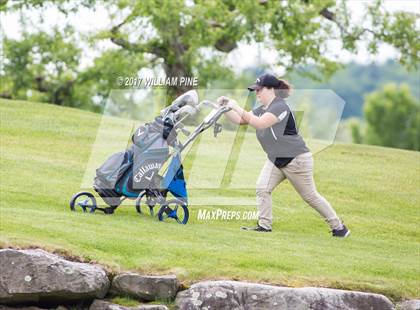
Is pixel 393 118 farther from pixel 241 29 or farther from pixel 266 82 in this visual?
pixel 266 82

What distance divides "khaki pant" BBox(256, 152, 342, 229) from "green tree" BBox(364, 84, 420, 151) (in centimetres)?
6100

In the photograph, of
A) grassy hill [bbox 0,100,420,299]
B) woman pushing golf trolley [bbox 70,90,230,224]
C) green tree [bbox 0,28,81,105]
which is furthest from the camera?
green tree [bbox 0,28,81,105]

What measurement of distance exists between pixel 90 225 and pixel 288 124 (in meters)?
2.63

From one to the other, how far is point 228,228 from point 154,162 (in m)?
1.31

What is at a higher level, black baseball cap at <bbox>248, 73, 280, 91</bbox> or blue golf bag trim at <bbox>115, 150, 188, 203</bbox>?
black baseball cap at <bbox>248, 73, 280, 91</bbox>

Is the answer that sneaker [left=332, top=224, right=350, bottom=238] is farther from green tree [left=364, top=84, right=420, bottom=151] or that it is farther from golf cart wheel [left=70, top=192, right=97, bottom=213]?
green tree [left=364, top=84, right=420, bottom=151]

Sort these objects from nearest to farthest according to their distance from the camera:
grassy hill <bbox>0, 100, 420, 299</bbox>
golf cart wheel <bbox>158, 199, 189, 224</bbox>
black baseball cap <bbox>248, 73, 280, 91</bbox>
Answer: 1. grassy hill <bbox>0, 100, 420, 299</bbox>
2. black baseball cap <bbox>248, 73, 280, 91</bbox>
3. golf cart wheel <bbox>158, 199, 189, 224</bbox>

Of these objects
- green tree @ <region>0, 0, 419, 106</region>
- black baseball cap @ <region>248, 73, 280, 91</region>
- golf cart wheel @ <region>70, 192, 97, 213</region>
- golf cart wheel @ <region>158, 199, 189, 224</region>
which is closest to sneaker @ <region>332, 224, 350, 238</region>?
golf cart wheel @ <region>158, 199, 189, 224</region>

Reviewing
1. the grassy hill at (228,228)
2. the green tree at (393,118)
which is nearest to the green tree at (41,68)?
the grassy hill at (228,228)

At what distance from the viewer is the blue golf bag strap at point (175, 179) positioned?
11977mm

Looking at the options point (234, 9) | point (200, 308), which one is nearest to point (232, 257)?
point (200, 308)

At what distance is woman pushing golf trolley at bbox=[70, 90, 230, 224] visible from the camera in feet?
39.1

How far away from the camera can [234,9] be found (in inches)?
1284

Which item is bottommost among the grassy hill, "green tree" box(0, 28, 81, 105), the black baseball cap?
the grassy hill
